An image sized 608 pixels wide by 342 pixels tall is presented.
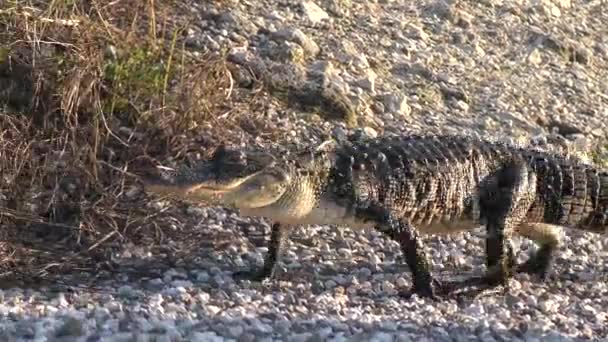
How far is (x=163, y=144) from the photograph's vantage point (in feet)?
19.9

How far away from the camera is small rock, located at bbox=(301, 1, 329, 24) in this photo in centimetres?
809

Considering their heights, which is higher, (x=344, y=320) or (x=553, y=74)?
(x=553, y=74)

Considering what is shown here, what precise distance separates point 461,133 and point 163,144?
220 centimetres

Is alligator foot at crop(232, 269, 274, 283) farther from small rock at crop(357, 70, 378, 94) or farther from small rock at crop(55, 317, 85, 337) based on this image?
small rock at crop(357, 70, 378, 94)

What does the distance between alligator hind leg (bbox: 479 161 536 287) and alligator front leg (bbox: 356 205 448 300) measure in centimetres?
44

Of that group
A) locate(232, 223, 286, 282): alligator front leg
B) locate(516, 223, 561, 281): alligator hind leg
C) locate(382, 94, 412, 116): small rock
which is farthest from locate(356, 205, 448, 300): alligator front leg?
locate(382, 94, 412, 116): small rock

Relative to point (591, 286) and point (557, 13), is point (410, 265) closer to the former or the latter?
point (591, 286)

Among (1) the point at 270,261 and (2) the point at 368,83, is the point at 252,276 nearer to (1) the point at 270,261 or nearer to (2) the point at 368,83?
(1) the point at 270,261

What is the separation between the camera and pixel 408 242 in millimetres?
5031

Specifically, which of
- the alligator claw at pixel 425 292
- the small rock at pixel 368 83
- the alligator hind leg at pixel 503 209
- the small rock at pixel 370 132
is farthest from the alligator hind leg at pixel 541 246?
the small rock at pixel 368 83

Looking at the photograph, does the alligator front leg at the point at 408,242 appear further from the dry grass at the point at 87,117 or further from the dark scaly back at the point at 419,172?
the dry grass at the point at 87,117

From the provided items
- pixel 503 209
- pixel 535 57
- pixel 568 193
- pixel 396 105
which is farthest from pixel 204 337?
pixel 535 57

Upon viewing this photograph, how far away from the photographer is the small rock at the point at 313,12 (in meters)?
8.09

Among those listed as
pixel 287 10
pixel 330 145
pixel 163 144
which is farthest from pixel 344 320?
pixel 287 10
